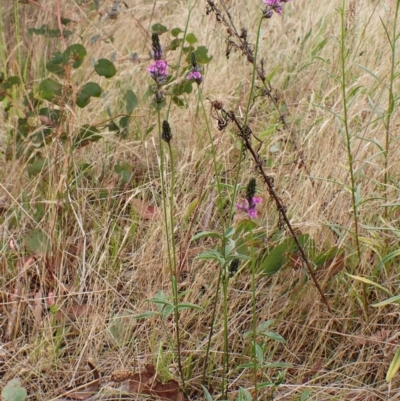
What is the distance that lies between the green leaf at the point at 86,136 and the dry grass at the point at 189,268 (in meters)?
0.08

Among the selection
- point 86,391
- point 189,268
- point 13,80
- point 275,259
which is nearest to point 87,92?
point 13,80

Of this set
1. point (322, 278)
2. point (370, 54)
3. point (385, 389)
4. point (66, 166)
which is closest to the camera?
point (385, 389)

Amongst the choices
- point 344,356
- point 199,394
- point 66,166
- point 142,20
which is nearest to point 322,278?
point 344,356

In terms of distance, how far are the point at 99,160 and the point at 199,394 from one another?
1045 millimetres

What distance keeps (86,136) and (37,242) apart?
584mm

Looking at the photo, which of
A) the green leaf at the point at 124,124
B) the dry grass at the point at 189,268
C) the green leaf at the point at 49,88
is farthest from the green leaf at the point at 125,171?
the green leaf at the point at 49,88

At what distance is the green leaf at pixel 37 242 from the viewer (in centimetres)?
217

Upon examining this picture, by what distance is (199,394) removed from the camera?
190 cm

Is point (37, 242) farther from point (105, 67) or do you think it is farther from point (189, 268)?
point (105, 67)

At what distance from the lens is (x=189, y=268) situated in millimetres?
2223

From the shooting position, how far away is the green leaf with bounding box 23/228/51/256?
2.17 metres

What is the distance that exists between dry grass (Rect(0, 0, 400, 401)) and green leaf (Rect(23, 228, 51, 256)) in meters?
0.02

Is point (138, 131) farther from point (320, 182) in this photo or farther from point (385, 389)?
point (385, 389)

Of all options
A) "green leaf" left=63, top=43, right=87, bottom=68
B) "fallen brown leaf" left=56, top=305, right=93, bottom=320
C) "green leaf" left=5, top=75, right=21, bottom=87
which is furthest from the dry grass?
"green leaf" left=63, top=43, right=87, bottom=68
